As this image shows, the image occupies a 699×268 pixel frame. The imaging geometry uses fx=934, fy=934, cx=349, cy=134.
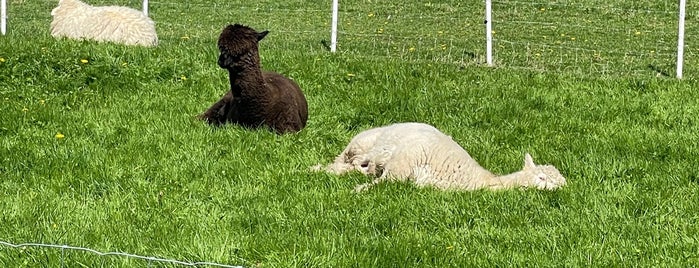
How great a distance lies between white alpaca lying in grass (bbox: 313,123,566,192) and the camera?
7.00m

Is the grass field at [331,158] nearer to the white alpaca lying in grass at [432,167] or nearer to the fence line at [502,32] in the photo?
the white alpaca lying in grass at [432,167]

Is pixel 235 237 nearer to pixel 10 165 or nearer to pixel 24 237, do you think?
pixel 24 237

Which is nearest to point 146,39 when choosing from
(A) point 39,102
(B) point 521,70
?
(A) point 39,102

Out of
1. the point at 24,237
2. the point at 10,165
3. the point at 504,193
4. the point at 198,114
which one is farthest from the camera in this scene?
the point at 198,114

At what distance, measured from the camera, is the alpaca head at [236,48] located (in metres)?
8.45

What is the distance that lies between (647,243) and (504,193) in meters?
1.26

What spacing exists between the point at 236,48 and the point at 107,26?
5809 millimetres

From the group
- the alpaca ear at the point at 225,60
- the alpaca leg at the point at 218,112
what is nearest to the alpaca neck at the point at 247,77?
the alpaca ear at the point at 225,60

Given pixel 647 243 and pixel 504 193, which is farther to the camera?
pixel 504 193

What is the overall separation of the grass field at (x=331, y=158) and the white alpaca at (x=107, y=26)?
1.23 metres

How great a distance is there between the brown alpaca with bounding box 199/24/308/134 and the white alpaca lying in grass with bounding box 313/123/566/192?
4.42 feet

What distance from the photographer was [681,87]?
11.2 m

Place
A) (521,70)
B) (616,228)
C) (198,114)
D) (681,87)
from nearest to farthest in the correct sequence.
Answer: (616,228) < (198,114) < (681,87) < (521,70)

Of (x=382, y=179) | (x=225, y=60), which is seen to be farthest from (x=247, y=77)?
(x=382, y=179)
